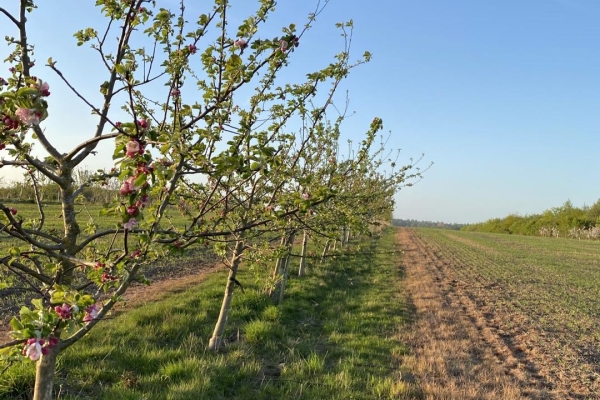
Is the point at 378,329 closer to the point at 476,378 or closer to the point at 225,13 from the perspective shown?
the point at 476,378

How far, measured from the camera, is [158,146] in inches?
78.2

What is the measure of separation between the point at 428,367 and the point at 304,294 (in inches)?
174

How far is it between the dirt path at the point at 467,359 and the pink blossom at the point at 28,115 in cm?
519

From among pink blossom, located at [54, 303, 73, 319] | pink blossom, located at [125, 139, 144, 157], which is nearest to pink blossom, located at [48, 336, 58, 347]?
pink blossom, located at [54, 303, 73, 319]

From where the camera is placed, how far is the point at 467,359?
268 inches

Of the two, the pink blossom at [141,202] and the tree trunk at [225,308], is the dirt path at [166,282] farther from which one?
the pink blossom at [141,202]

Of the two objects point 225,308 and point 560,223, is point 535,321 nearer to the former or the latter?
point 225,308

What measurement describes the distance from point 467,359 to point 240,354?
12.8 ft

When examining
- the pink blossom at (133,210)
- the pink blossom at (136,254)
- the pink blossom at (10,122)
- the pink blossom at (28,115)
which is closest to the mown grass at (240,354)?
the pink blossom at (136,254)

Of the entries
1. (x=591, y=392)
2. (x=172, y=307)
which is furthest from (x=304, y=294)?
(x=591, y=392)

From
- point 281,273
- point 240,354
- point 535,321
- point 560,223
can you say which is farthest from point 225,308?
point 560,223

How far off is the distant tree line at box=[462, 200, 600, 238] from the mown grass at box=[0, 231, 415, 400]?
80043 mm

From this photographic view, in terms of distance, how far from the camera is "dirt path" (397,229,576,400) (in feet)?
18.2

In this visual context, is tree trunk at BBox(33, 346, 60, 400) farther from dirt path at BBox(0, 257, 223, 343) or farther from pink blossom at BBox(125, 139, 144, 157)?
dirt path at BBox(0, 257, 223, 343)
